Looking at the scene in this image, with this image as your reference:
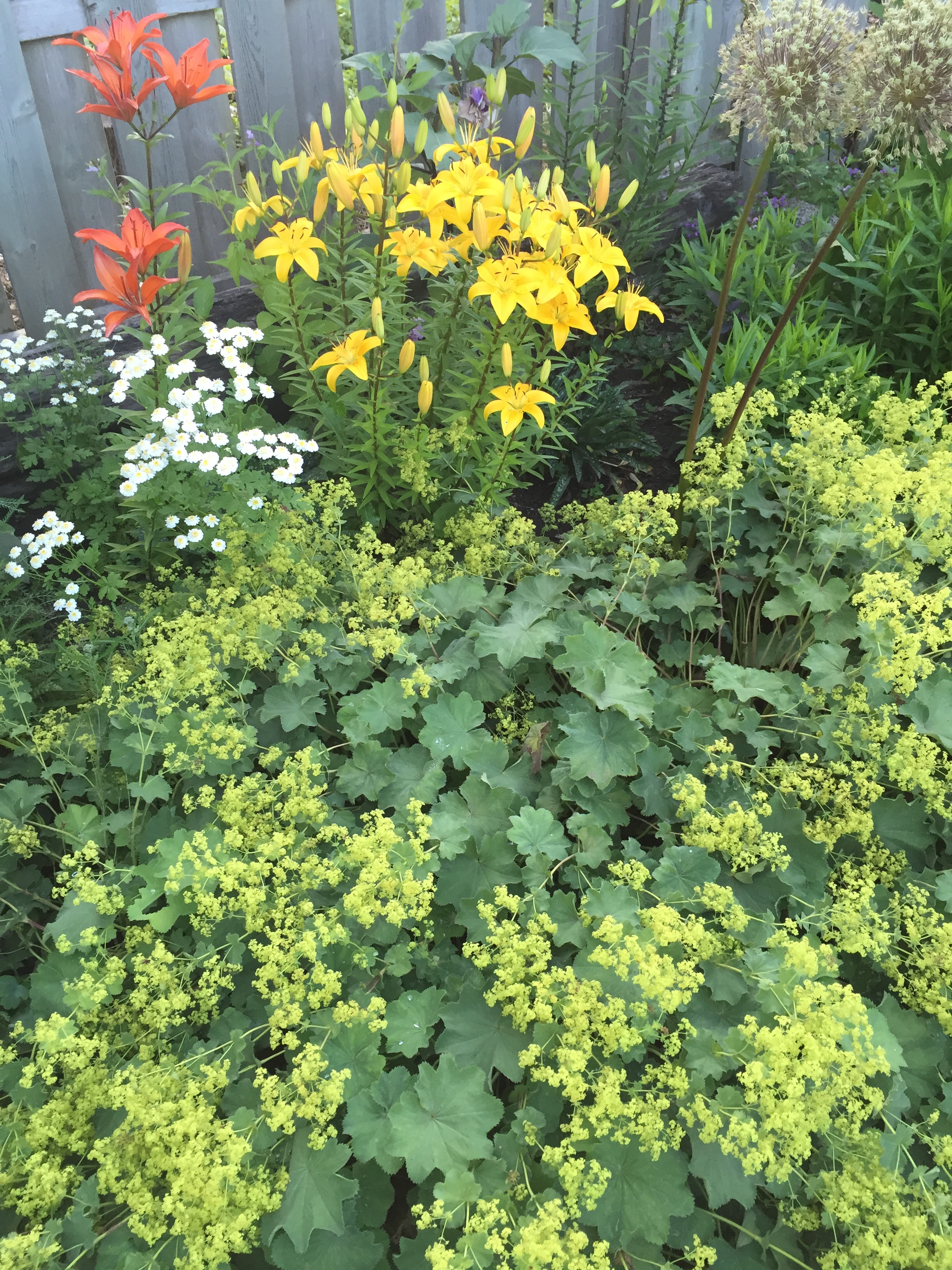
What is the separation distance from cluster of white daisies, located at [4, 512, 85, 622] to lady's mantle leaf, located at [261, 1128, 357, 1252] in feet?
5.04

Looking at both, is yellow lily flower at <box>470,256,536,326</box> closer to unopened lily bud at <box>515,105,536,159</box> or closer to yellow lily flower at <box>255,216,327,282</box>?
unopened lily bud at <box>515,105,536,159</box>

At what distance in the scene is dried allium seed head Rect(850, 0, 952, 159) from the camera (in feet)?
5.96

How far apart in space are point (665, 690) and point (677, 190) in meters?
3.47

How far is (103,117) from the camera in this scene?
2.97 m

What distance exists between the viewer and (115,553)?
2.73 m

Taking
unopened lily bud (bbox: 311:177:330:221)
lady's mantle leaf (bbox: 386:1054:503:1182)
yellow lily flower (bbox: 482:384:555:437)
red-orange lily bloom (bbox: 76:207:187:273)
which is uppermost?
unopened lily bud (bbox: 311:177:330:221)

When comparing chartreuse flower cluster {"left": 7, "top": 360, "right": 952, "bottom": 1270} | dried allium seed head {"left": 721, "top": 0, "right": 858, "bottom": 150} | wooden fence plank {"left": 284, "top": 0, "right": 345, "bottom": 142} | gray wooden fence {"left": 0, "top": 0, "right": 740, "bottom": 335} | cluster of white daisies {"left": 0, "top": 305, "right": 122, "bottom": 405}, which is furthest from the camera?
wooden fence plank {"left": 284, "top": 0, "right": 345, "bottom": 142}

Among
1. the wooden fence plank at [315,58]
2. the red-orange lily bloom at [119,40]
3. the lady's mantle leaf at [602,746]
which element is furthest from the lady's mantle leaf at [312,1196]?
the wooden fence plank at [315,58]

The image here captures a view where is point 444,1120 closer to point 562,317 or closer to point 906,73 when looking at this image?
point 562,317

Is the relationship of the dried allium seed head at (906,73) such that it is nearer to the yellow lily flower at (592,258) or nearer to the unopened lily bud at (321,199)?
the yellow lily flower at (592,258)

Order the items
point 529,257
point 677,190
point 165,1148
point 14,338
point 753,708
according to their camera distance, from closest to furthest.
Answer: point 165,1148
point 753,708
point 529,257
point 14,338
point 677,190

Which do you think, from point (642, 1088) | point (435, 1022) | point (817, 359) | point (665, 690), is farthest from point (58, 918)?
point (817, 359)

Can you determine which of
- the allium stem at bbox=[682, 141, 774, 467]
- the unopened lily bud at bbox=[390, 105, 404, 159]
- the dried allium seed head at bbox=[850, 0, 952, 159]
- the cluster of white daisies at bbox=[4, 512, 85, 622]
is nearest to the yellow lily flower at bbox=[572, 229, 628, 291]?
the allium stem at bbox=[682, 141, 774, 467]

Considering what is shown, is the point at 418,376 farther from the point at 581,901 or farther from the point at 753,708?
the point at 581,901
